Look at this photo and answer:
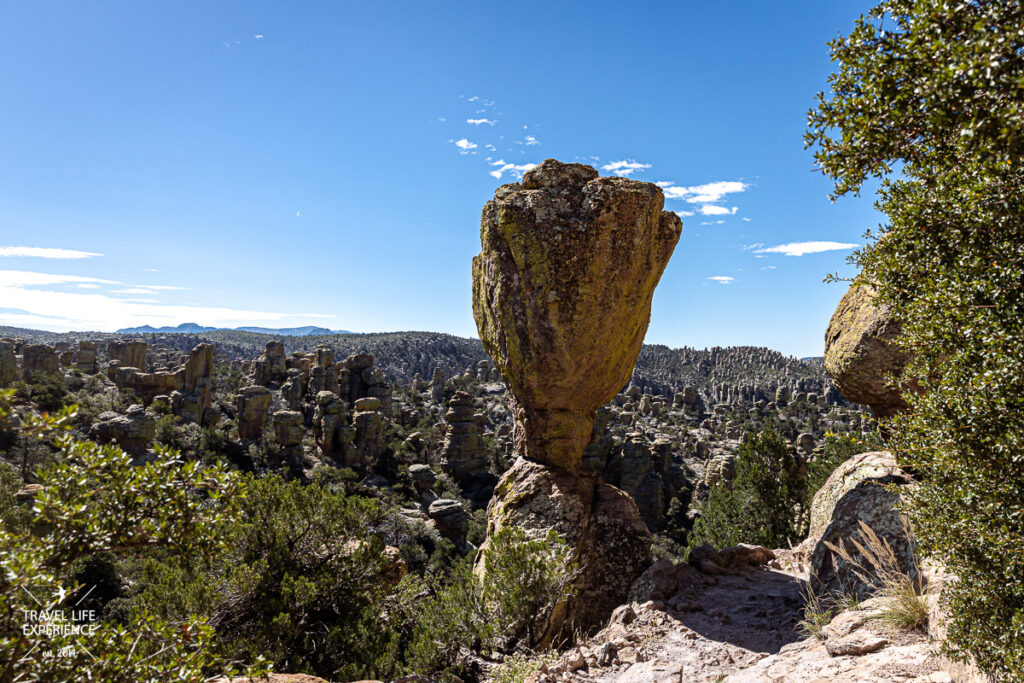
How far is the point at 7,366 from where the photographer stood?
3972 centimetres

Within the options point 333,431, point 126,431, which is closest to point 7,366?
point 126,431

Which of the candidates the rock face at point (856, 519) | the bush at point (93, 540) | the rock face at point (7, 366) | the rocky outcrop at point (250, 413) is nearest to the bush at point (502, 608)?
the rock face at point (856, 519)

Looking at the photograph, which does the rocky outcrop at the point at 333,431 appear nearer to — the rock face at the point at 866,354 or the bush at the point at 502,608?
the bush at the point at 502,608

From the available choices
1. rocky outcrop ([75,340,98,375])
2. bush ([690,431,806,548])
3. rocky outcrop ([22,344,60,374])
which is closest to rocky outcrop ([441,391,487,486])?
bush ([690,431,806,548])

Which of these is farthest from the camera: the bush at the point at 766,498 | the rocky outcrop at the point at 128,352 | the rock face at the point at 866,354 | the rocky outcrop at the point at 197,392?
the rocky outcrop at the point at 128,352

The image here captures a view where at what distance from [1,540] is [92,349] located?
7553cm

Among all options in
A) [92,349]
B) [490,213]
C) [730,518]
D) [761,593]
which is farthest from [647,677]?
[92,349]

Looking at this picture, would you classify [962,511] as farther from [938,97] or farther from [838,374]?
[838,374]

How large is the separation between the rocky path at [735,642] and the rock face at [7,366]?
50.8m

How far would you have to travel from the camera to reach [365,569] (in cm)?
848

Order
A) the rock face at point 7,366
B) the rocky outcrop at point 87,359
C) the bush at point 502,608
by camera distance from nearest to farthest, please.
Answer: the bush at point 502,608, the rock face at point 7,366, the rocky outcrop at point 87,359

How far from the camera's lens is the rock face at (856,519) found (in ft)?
25.8

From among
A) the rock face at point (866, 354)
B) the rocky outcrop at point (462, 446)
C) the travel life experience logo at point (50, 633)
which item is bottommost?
the rocky outcrop at point (462, 446)

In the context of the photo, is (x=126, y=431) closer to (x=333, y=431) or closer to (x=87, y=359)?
(x=333, y=431)
